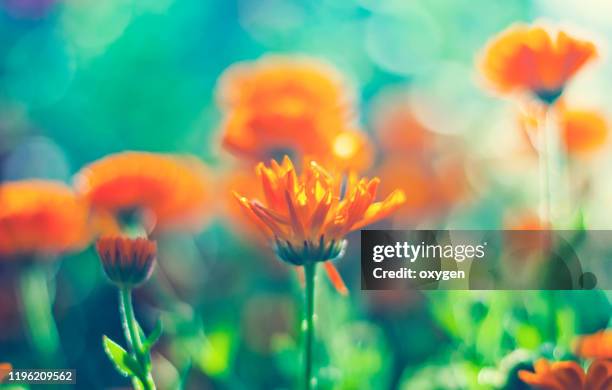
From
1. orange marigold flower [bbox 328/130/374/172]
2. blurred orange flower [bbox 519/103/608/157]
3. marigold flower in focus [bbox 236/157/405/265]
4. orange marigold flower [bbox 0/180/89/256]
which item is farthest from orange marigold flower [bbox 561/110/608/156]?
orange marigold flower [bbox 0/180/89/256]

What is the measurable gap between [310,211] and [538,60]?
374 mm

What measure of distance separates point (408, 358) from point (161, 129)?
1.50 feet

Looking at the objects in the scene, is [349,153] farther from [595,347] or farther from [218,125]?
[595,347]

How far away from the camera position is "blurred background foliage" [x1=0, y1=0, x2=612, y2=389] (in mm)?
895

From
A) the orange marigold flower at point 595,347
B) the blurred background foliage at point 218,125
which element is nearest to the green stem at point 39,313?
the blurred background foliage at point 218,125

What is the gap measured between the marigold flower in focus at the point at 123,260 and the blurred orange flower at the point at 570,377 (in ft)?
1.33

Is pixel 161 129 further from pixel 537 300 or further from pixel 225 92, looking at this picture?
pixel 537 300

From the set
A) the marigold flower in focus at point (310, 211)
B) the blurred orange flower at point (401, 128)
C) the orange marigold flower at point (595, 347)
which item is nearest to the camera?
the marigold flower in focus at point (310, 211)

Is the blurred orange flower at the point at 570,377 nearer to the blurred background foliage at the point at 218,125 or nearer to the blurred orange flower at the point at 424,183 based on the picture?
the blurred background foliage at the point at 218,125

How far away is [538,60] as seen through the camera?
0.83m

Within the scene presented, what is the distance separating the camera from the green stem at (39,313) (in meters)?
0.90

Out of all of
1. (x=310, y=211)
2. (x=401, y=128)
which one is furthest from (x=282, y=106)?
(x=310, y=211)

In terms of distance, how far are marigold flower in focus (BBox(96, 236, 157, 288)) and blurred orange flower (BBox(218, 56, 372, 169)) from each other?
244mm

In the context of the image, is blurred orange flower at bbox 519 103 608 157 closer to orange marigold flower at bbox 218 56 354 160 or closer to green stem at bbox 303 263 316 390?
orange marigold flower at bbox 218 56 354 160
